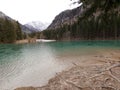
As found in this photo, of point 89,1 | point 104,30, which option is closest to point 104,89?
point 89,1

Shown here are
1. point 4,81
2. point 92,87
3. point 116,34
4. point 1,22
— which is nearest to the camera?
Result: point 92,87

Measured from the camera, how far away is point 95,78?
971 centimetres

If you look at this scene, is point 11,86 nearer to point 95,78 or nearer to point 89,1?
point 95,78

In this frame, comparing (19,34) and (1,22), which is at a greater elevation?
(1,22)

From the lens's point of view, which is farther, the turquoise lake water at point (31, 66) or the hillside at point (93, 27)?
the turquoise lake water at point (31, 66)

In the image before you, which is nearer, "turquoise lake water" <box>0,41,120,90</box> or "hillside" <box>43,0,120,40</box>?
"hillside" <box>43,0,120,40</box>

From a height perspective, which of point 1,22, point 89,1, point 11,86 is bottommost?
point 11,86

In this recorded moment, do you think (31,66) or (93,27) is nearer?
(31,66)

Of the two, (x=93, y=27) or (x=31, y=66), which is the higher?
(x=93, y=27)

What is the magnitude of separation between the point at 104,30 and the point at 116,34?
25.9 ft

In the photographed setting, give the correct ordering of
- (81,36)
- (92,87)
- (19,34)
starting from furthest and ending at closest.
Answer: (81,36) → (19,34) → (92,87)

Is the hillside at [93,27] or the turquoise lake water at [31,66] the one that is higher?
the hillside at [93,27]

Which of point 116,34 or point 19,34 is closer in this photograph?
point 116,34

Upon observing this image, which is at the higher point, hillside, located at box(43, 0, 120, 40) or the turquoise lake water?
hillside, located at box(43, 0, 120, 40)
